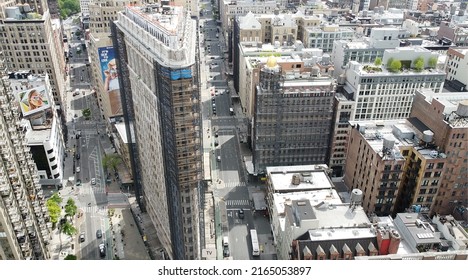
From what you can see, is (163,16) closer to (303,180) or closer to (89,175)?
(303,180)

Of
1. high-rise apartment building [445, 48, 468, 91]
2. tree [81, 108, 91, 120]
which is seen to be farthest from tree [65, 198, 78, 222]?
high-rise apartment building [445, 48, 468, 91]

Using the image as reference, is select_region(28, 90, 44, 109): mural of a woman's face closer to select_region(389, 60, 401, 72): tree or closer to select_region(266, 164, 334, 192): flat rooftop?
select_region(266, 164, 334, 192): flat rooftop

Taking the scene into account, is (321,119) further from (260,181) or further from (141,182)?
(141,182)

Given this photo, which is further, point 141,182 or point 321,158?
point 321,158

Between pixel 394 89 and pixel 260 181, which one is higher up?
pixel 394 89

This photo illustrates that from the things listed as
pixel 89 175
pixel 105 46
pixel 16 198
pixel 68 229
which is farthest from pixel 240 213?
pixel 105 46

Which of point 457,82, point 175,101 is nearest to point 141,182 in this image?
point 175,101
